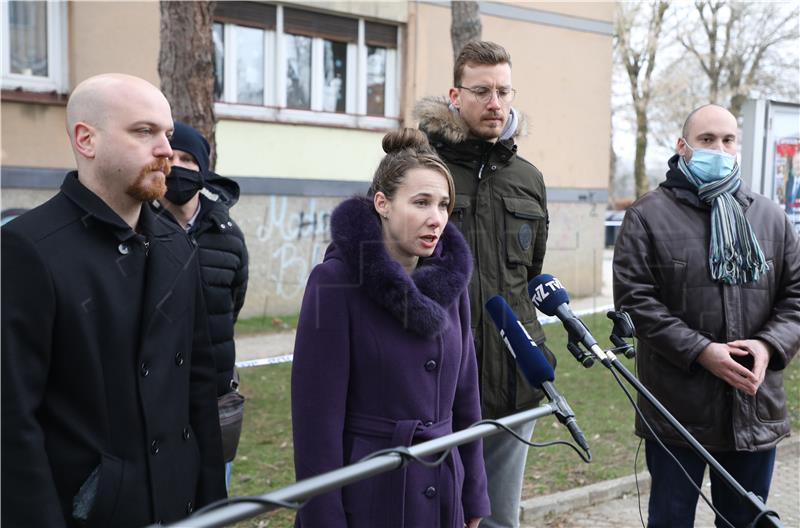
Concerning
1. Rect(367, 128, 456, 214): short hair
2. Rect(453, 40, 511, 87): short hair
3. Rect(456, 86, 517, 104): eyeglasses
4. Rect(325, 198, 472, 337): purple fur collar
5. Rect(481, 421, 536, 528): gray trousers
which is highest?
Rect(453, 40, 511, 87): short hair

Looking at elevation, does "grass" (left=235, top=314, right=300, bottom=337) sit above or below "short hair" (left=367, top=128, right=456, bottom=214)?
below

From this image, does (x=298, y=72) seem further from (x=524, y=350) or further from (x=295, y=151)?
(x=524, y=350)

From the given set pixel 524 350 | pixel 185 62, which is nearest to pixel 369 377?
pixel 524 350

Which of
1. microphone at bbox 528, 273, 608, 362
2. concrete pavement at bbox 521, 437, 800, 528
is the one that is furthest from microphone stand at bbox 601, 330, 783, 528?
concrete pavement at bbox 521, 437, 800, 528

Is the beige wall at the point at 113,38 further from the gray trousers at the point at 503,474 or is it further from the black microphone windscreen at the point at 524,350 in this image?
the black microphone windscreen at the point at 524,350

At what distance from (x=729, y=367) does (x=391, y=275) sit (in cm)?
172

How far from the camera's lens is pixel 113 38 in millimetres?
10266

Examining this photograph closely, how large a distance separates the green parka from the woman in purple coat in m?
0.70

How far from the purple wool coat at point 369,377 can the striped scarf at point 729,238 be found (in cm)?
146

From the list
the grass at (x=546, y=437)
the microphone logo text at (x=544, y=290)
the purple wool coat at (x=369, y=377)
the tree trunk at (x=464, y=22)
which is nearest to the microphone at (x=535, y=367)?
the microphone logo text at (x=544, y=290)

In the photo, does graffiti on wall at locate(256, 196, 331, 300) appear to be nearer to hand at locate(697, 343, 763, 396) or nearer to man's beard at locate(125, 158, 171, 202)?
hand at locate(697, 343, 763, 396)

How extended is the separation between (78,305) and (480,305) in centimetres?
176

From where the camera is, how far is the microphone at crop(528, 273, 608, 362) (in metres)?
2.27

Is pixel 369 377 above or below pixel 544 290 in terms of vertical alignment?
below
